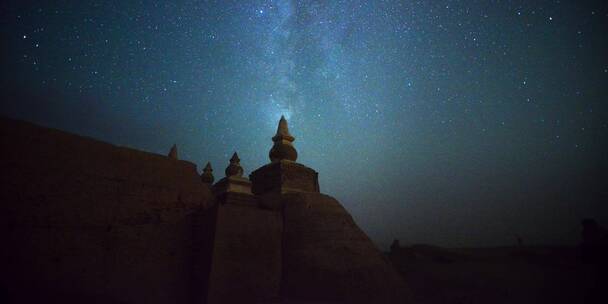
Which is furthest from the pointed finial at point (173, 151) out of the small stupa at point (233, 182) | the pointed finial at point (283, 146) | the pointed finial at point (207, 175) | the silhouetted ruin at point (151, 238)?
the silhouetted ruin at point (151, 238)

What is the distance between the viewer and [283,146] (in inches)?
707

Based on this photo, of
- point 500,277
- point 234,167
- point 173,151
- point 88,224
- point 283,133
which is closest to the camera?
point 88,224

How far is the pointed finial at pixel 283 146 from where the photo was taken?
17656 millimetres

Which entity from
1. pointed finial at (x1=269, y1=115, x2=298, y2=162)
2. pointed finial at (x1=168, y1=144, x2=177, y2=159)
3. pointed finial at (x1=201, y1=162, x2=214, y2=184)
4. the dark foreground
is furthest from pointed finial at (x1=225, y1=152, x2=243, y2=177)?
the dark foreground

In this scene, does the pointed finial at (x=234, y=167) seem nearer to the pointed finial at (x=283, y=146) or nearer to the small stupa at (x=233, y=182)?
the small stupa at (x=233, y=182)

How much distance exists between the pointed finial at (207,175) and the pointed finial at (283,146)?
6063mm

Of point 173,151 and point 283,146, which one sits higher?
point 173,151

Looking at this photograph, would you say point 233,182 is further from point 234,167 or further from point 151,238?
point 151,238

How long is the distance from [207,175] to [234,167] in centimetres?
399

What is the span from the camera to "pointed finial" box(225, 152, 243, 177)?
18188 mm

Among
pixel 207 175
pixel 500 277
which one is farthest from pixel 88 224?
pixel 500 277

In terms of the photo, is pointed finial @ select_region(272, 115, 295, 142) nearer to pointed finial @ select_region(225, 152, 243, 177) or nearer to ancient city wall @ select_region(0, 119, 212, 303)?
pointed finial @ select_region(225, 152, 243, 177)

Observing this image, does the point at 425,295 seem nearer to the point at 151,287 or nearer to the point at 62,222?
the point at 151,287

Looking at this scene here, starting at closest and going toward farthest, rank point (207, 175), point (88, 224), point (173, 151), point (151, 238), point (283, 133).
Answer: point (88, 224), point (151, 238), point (283, 133), point (173, 151), point (207, 175)
